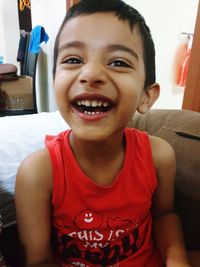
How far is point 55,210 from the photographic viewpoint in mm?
608

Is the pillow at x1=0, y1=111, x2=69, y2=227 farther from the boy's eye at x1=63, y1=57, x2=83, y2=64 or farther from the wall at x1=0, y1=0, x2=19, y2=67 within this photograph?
the wall at x1=0, y1=0, x2=19, y2=67

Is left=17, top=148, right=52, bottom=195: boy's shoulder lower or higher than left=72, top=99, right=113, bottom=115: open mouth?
lower

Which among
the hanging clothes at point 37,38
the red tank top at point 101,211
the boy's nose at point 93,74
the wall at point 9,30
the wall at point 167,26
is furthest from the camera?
the wall at point 9,30

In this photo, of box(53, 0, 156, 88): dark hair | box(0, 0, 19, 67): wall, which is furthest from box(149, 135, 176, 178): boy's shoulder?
box(0, 0, 19, 67): wall

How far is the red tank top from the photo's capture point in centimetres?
60

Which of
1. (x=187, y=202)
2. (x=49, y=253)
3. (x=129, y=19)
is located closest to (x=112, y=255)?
(x=49, y=253)

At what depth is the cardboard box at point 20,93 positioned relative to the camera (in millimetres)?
2461

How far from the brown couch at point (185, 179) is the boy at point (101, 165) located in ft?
0.19

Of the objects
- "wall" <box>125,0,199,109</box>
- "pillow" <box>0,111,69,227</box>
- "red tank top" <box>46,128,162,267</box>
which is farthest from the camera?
"wall" <box>125,0,199,109</box>

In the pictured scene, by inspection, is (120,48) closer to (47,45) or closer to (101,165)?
(101,165)

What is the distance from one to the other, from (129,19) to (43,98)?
239 centimetres

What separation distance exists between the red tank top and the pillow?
16 centimetres

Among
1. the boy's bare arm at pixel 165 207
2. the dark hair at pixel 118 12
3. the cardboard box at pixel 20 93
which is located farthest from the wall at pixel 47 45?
the boy's bare arm at pixel 165 207

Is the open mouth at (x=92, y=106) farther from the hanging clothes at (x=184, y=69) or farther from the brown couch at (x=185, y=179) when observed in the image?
the hanging clothes at (x=184, y=69)
